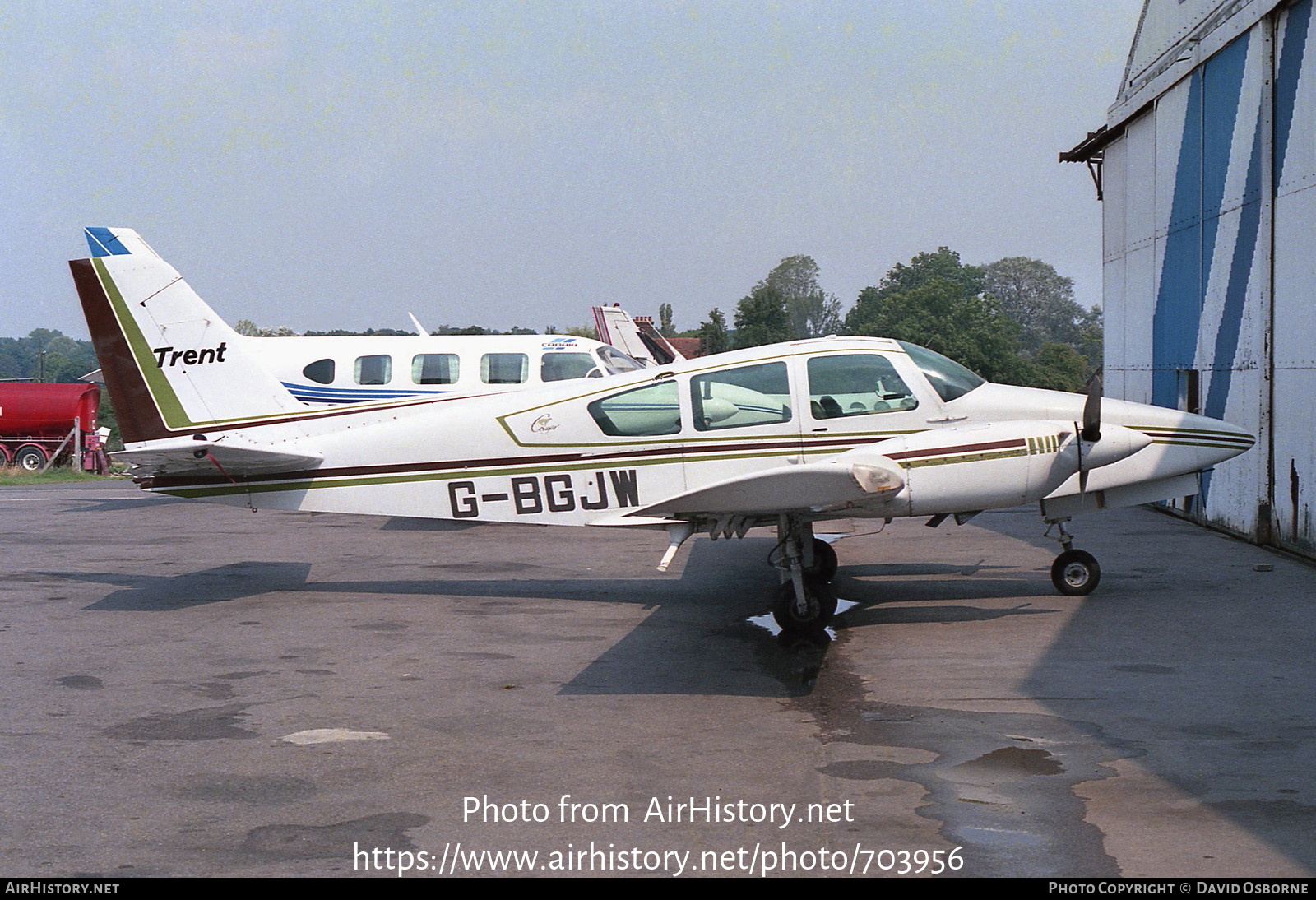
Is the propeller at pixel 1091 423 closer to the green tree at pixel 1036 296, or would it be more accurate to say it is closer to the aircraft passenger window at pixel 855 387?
the aircraft passenger window at pixel 855 387

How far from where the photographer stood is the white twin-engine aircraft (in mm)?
9305

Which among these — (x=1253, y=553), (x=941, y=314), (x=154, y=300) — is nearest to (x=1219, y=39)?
(x=1253, y=553)

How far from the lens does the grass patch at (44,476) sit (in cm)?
2783

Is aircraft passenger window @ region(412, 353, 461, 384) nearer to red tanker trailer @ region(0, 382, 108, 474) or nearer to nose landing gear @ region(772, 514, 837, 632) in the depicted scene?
nose landing gear @ region(772, 514, 837, 632)

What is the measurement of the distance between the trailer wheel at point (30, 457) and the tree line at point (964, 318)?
27.9 m

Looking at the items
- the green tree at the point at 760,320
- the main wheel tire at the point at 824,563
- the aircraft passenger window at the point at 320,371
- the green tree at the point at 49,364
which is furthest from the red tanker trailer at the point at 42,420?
the green tree at the point at 49,364

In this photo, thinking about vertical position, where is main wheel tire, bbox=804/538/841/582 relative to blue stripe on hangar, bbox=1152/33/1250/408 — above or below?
below

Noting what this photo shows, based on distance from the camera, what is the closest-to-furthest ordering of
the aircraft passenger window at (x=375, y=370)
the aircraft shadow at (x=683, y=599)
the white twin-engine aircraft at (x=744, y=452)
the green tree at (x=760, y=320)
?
1. the aircraft shadow at (x=683, y=599)
2. the white twin-engine aircraft at (x=744, y=452)
3. the aircraft passenger window at (x=375, y=370)
4. the green tree at (x=760, y=320)

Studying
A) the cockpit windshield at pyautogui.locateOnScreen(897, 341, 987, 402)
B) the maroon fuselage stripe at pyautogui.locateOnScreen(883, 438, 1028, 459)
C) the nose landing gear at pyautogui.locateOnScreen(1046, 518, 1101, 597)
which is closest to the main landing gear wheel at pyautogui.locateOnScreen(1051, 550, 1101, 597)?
the nose landing gear at pyautogui.locateOnScreen(1046, 518, 1101, 597)

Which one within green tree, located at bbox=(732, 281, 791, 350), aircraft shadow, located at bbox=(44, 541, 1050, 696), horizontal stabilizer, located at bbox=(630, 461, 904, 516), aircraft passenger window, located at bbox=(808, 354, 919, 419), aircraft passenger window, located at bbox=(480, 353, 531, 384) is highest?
green tree, located at bbox=(732, 281, 791, 350)

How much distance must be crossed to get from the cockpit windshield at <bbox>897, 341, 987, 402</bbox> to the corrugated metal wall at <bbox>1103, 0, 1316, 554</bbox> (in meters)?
4.74


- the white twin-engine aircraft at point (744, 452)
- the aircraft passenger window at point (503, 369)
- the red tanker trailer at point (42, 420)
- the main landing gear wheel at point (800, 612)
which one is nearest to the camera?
the white twin-engine aircraft at point (744, 452)

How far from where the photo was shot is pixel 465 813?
5633 millimetres

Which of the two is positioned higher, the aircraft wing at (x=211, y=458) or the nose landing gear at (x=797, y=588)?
the aircraft wing at (x=211, y=458)
